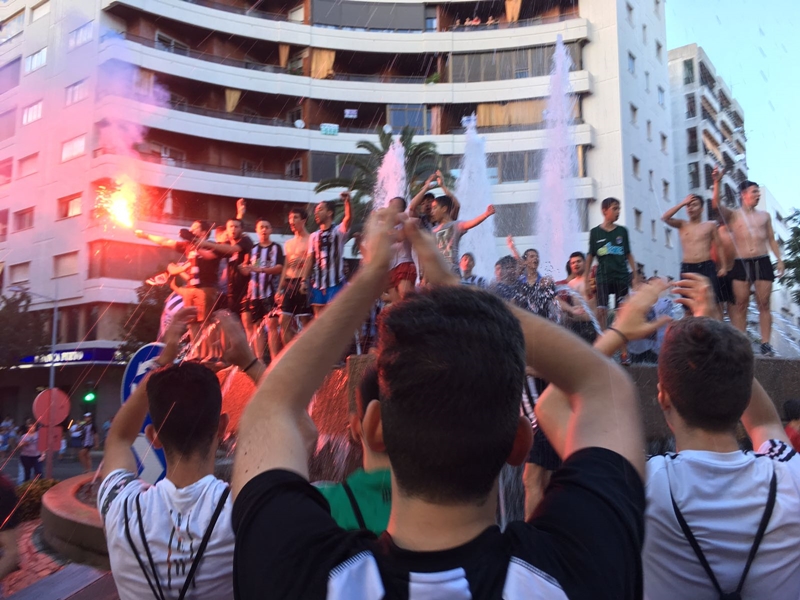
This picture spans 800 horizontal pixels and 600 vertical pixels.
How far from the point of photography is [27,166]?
899 inches

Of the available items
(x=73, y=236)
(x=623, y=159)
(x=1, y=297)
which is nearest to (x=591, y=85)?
(x=623, y=159)

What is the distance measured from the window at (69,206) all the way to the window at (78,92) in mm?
3884

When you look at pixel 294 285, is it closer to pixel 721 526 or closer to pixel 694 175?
pixel 721 526

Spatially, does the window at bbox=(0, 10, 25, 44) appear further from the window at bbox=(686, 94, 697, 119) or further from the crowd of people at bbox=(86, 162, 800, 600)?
the window at bbox=(686, 94, 697, 119)

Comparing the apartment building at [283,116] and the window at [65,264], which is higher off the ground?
the apartment building at [283,116]

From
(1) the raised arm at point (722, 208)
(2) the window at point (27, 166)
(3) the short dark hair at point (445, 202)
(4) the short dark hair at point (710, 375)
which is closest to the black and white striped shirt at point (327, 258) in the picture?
(3) the short dark hair at point (445, 202)

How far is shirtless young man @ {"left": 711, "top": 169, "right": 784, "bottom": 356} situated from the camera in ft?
23.6

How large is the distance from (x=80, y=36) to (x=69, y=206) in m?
6.48

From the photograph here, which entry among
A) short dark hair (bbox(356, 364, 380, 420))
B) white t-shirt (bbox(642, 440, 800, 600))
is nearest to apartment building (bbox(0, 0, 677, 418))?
short dark hair (bbox(356, 364, 380, 420))

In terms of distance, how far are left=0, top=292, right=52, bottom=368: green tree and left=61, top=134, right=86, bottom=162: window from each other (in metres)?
5.26

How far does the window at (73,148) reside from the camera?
957 inches

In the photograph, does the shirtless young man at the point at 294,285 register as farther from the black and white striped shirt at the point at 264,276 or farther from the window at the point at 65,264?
the window at the point at 65,264

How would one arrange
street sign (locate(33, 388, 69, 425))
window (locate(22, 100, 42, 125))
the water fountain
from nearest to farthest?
street sign (locate(33, 388, 69, 425)) < window (locate(22, 100, 42, 125)) < the water fountain

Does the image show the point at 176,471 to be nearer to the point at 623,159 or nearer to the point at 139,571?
the point at 139,571
